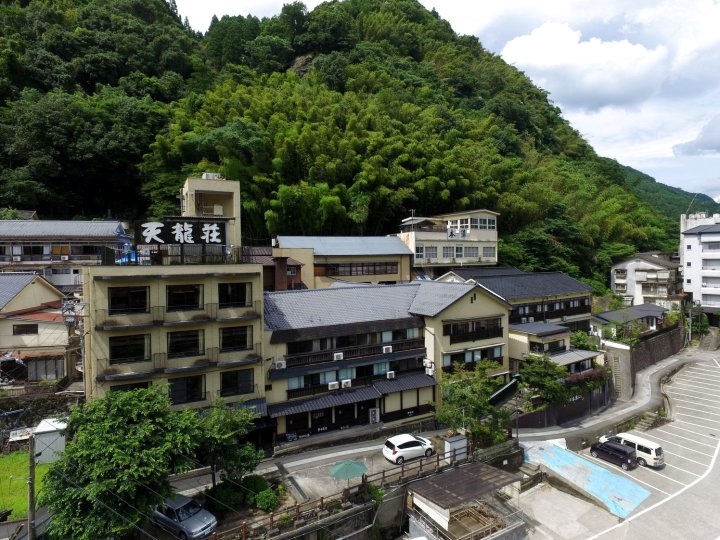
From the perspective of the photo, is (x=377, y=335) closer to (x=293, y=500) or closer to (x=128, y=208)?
(x=293, y=500)

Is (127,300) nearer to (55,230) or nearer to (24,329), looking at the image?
(24,329)

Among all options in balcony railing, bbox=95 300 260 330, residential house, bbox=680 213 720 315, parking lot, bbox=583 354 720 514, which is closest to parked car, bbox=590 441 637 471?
parking lot, bbox=583 354 720 514

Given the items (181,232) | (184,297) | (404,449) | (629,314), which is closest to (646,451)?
(404,449)

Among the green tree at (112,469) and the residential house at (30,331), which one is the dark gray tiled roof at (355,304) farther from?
the residential house at (30,331)

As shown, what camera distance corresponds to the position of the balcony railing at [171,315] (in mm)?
16438

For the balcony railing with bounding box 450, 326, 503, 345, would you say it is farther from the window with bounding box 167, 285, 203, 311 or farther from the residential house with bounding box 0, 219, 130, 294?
the residential house with bounding box 0, 219, 130, 294

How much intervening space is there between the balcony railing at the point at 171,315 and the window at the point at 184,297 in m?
0.09

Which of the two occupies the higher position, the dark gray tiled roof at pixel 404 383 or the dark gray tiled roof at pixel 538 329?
the dark gray tiled roof at pixel 538 329

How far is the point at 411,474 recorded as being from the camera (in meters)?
17.7

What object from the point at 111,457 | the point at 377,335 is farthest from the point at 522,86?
the point at 111,457

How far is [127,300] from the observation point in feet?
55.7

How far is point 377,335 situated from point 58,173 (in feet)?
125

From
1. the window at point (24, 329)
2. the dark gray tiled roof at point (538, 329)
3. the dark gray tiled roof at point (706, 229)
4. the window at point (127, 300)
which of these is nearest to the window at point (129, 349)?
the window at point (127, 300)

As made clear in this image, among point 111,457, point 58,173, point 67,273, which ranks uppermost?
point 58,173
